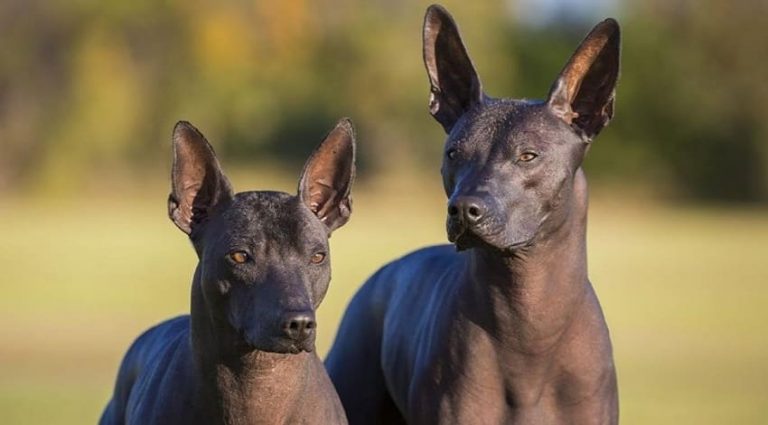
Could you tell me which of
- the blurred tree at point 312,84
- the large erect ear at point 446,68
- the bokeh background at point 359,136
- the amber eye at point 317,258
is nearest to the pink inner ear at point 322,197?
the amber eye at point 317,258

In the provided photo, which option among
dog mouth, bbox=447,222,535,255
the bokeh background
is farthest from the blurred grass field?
dog mouth, bbox=447,222,535,255

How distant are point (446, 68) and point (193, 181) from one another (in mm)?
1511

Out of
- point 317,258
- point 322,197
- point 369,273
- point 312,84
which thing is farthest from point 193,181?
point 312,84

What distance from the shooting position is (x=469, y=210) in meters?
7.56

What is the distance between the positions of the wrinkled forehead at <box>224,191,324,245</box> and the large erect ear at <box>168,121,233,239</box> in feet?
0.81

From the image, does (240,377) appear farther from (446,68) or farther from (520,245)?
(446,68)

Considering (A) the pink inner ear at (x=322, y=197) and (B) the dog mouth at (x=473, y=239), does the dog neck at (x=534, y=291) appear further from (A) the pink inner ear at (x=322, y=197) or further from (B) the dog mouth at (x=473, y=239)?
(A) the pink inner ear at (x=322, y=197)

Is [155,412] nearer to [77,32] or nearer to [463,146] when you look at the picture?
[463,146]

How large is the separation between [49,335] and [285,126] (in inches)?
1293

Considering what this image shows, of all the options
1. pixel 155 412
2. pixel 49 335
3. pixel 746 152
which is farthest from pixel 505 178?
pixel 746 152

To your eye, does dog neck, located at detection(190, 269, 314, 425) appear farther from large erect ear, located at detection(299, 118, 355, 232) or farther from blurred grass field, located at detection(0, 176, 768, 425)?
blurred grass field, located at detection(0, 176, 768, 425)

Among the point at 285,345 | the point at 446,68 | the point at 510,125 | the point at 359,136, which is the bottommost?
the point at 285,345

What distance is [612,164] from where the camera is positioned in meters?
65.2

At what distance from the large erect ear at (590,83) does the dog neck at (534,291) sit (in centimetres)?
25
